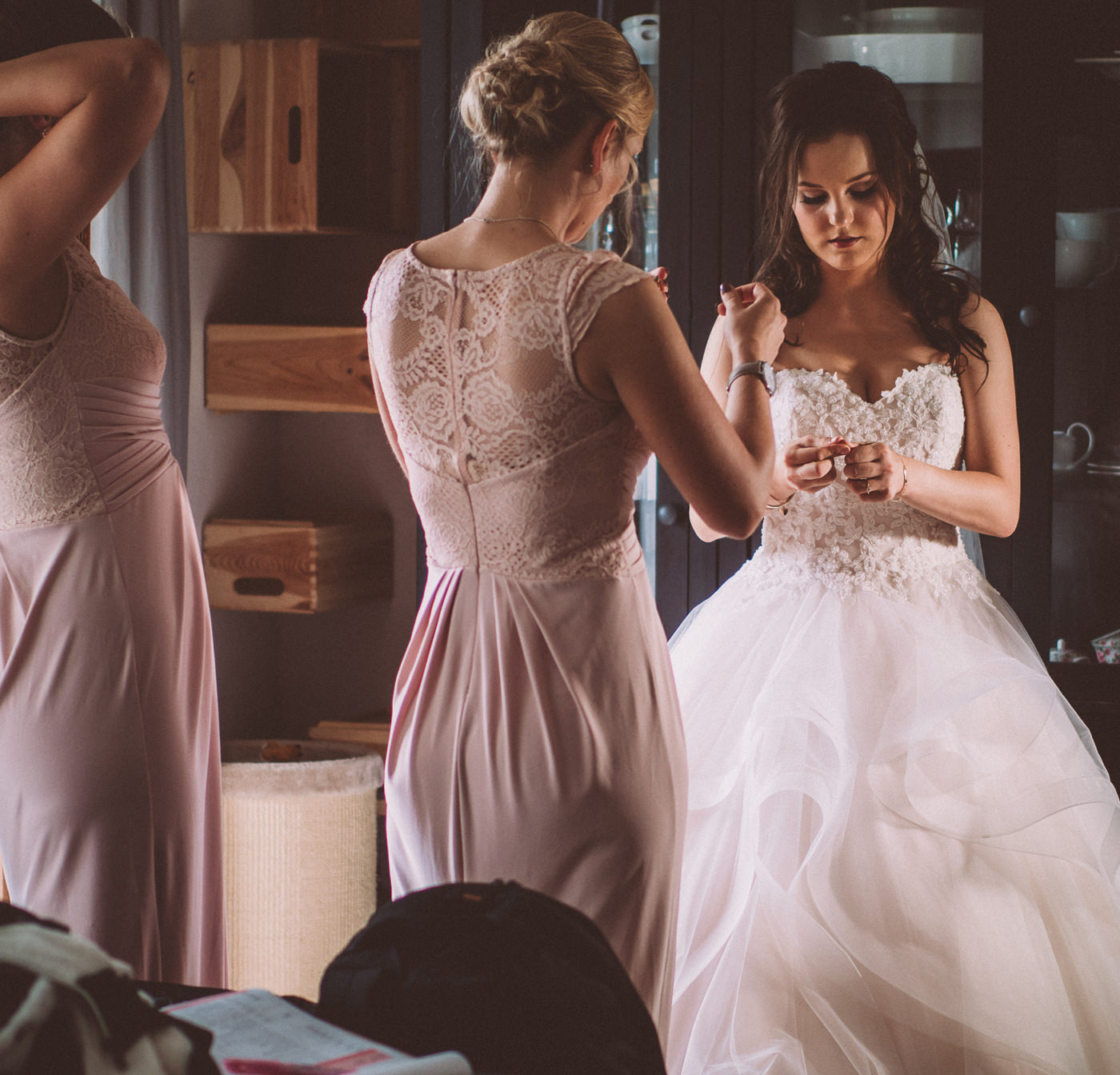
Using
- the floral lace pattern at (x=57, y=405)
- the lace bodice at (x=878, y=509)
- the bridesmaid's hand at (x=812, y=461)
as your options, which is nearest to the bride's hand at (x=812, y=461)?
the bridesmaid's hand at (x=812, y=461)

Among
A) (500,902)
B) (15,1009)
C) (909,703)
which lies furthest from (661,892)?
(15,1009)

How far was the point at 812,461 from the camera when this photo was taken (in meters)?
1.82

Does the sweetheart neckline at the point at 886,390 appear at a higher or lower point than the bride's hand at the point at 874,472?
higher

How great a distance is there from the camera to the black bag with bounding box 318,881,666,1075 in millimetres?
799

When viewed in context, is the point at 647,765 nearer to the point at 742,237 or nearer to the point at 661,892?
the point at 661,892

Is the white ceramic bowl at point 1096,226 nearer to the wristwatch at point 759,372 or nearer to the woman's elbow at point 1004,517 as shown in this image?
the woman's elbow at point 1004,517

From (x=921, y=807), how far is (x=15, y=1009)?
1308 millimetres

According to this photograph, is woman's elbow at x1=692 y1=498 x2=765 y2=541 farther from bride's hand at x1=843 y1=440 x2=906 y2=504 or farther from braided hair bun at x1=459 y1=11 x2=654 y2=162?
bride's hand at x1=843 y1=440 x2=906 y2=504

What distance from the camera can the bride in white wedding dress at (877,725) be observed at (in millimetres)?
1686

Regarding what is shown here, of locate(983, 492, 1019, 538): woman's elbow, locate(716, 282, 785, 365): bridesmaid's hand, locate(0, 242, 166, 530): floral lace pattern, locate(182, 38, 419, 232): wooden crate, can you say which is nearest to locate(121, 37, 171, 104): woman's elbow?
locate(0, 242, 166, 530): floral lace pattern

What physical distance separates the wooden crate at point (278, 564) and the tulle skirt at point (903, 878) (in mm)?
1214

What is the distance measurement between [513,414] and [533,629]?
0.22 metres

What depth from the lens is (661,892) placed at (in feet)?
4.34

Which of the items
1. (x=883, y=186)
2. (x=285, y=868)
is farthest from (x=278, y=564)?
(x=883, y=186)
